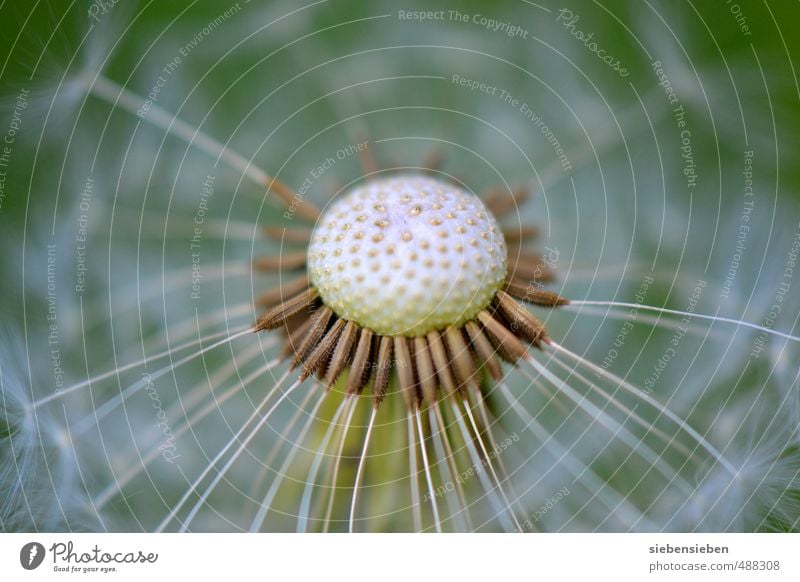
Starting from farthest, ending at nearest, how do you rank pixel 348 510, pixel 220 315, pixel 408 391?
pixel 220 315 → pixel 348 510 → pixel 408 391

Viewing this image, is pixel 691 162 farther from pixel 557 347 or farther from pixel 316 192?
pixel 316 192

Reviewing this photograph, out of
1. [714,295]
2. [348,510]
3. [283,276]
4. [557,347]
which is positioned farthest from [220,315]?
[714,295]

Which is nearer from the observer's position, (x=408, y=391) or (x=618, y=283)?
(x=408, y=391)

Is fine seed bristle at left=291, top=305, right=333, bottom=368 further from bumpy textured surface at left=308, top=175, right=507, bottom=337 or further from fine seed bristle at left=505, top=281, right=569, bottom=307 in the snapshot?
fine seed bristle at left=505, top=281, right=569, bottom=307
